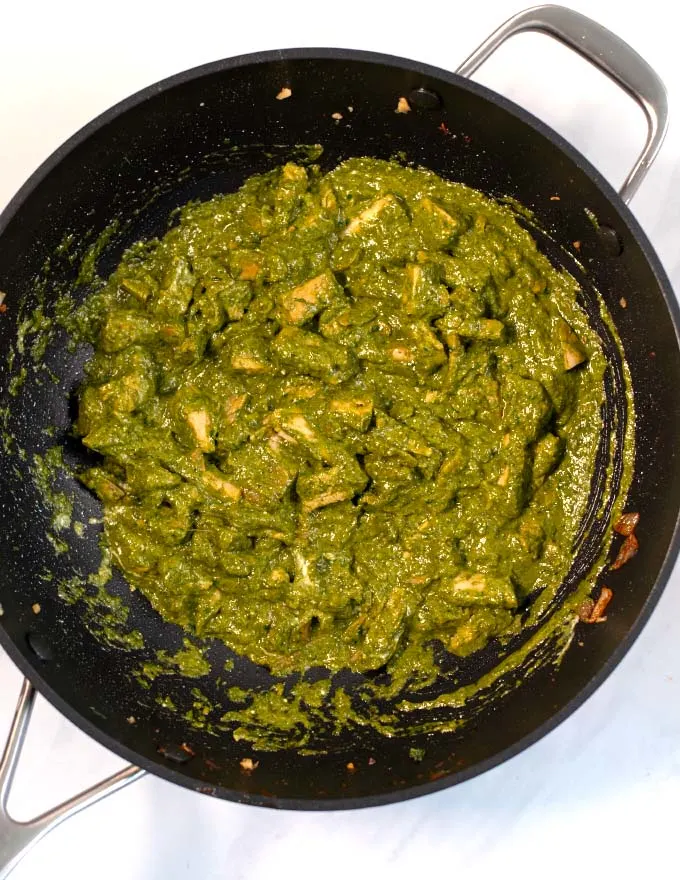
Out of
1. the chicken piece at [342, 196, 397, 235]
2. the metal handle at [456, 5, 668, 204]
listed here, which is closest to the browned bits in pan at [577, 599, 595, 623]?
the metal handle at [456, 5, 668, 204]

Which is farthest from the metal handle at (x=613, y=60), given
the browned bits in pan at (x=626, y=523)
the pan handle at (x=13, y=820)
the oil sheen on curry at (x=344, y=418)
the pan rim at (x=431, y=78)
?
the pan handle at (x=13, y=820)

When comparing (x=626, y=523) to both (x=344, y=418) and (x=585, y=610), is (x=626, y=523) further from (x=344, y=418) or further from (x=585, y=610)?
(x=344, y=418)

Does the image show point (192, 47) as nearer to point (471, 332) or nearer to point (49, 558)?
point (471, 332)

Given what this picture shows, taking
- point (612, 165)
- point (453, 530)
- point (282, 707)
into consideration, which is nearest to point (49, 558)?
point (282, 707)

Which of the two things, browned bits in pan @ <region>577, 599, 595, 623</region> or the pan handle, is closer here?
the pan handle

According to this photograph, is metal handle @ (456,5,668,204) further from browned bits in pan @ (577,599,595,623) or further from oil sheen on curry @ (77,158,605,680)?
browned bits in pan @ (577,599,595,623)

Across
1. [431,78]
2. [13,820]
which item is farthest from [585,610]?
[13,820]

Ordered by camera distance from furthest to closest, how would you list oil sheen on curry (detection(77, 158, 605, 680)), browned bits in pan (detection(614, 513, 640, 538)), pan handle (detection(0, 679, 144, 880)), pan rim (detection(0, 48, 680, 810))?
browned bits in pan (detection(614, 513, 640, 538))
oil sheen on curry (detection(77, 158, 605, 680))
pan handle (detection(0, 679, 144, 880))
pan rim (detection(0, 48, 680, 810))
